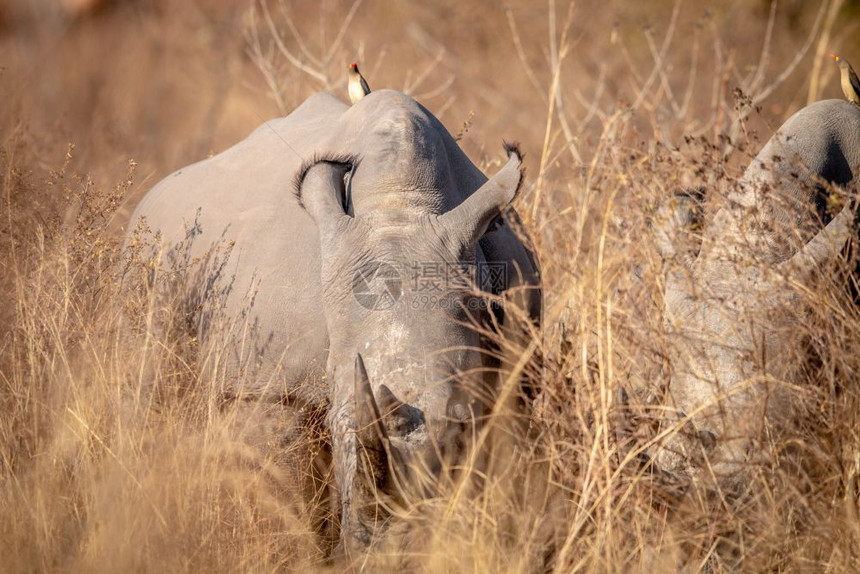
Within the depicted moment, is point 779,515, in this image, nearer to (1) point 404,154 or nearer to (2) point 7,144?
(1) point 404,154

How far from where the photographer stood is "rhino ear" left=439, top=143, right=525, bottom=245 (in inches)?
175

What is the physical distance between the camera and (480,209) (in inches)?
176

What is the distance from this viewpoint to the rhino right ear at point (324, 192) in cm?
451

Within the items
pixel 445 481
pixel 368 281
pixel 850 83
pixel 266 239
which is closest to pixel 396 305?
pixel 368 281

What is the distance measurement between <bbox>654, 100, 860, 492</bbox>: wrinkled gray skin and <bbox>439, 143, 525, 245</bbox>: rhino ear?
64 cm

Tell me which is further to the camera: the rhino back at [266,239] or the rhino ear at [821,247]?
the rhino back at [266,239]

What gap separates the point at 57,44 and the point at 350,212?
12257 mm

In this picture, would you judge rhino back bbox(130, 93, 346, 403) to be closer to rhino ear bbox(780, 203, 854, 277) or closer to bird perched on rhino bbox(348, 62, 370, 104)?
bird perched on rhino bbox(348, 62, 370, 104)

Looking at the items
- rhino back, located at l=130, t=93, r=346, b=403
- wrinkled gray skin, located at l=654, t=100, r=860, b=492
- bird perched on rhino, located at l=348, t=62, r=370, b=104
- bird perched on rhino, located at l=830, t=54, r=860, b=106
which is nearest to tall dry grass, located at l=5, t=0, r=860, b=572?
wrinkled gray skin, located at l=654, t=100, r=860, b=492

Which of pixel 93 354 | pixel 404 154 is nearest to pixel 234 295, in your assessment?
A: pixel 93 354

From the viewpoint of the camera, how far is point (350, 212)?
15.3 feet

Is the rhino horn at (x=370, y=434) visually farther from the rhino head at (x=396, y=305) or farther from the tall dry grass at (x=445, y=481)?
the tall dry grass at (x=445, y=481)

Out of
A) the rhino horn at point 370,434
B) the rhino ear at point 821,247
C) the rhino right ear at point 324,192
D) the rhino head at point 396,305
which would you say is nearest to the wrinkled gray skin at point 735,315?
the rhino ear at point 821,247

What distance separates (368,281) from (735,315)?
4.95 feet
